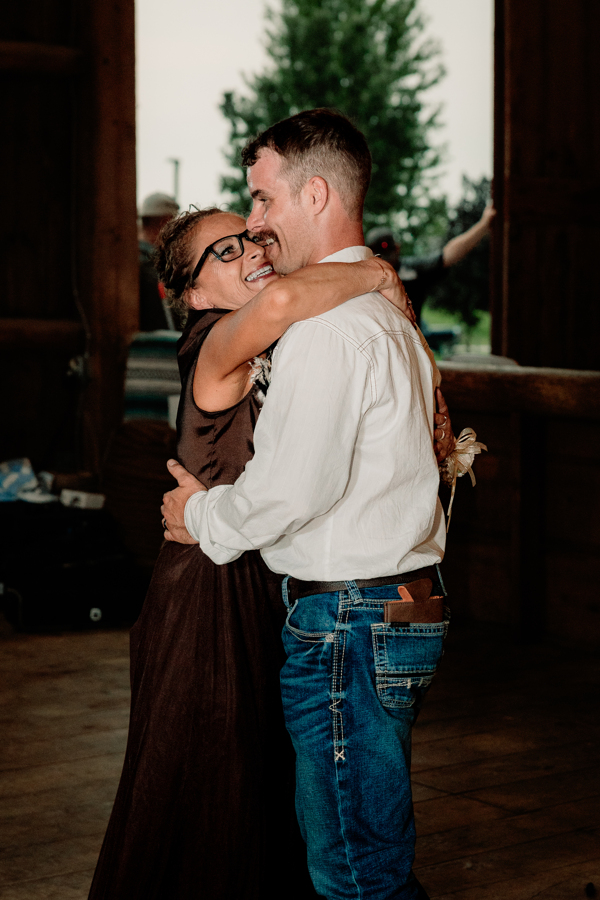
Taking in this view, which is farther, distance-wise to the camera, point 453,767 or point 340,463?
point 453,767

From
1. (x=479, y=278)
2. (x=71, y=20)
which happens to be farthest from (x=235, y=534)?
(x=479, y=278)

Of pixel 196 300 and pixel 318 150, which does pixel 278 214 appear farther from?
pixel 196 300

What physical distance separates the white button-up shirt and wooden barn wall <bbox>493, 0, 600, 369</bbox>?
4061 mm

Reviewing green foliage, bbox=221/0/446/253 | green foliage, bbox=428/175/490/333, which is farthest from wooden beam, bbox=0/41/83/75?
green foliage, bbox=221/0/446/253

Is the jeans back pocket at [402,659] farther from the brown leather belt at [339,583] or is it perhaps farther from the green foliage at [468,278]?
the green foliage at [468,278]

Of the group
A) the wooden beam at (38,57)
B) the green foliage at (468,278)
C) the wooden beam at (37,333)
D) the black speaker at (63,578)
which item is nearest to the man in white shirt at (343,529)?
the black speaker at (63,578)

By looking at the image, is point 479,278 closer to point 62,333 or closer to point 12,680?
point 62,333

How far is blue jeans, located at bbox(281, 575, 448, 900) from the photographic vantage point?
5.22 ft

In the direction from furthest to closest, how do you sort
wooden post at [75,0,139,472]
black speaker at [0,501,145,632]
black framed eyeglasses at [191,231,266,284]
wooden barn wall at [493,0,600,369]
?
wooden post at [75,0,139,472] < wooden barn wall at [493,0,600,369] < black speaker at [0,501,145,632] < black framed eyeglasses at [191,231,266,284]

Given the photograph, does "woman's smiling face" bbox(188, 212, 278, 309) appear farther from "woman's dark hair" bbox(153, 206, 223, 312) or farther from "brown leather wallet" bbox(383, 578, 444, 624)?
"brown leather wallet" bbox(383, 578, 444, 624)

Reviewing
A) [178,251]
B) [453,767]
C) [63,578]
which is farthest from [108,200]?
[178,251]

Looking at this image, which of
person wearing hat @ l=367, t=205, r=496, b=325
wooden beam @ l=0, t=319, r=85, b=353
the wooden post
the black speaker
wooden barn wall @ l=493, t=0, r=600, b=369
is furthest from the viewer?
person wearing hat @ l=367, t=205, r=496, b=325

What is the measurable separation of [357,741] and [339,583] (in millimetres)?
235

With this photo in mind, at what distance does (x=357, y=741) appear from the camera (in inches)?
62.7
